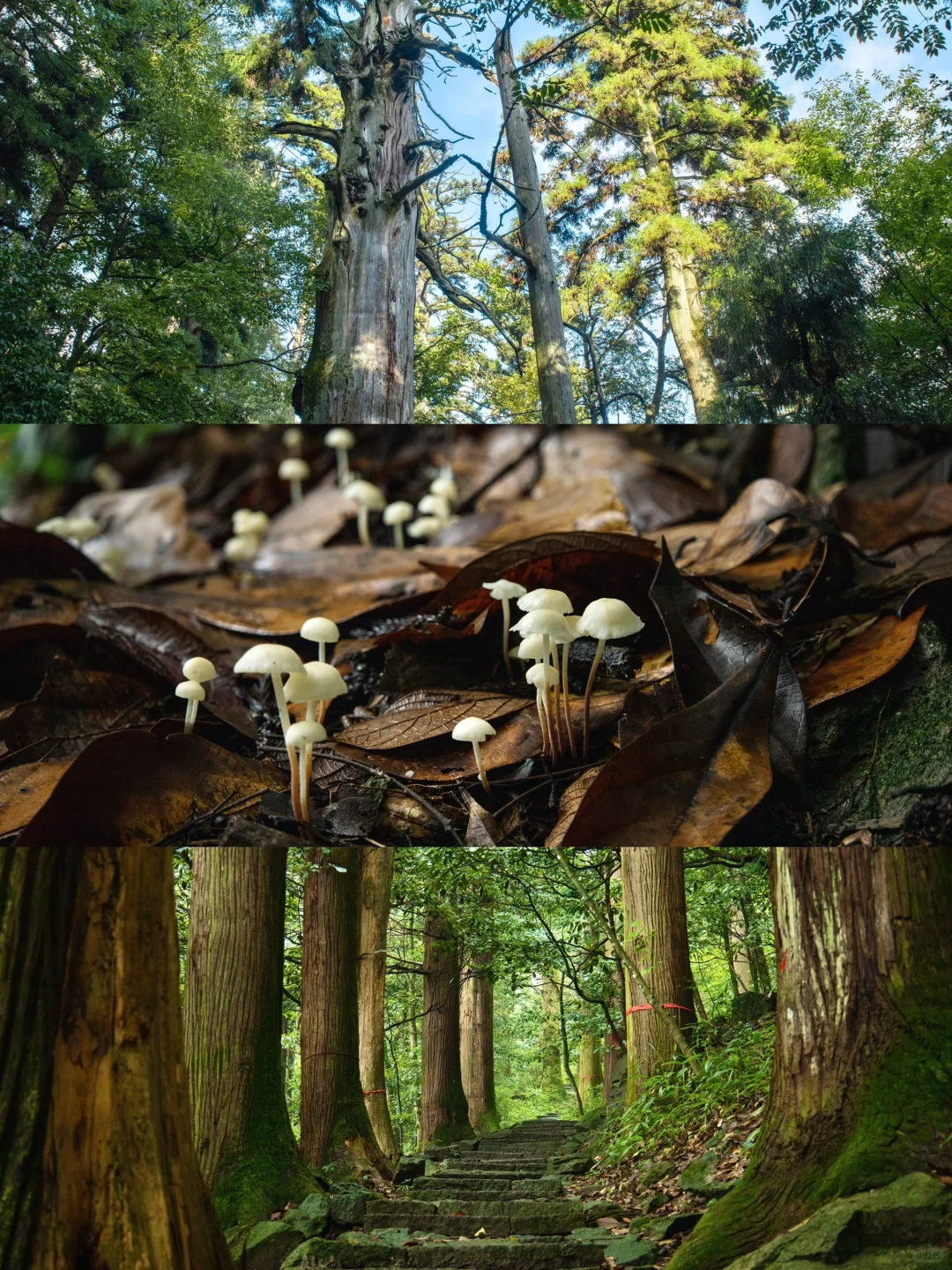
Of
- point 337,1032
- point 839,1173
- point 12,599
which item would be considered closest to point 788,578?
point 12,599

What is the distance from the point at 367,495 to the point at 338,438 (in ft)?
0.33

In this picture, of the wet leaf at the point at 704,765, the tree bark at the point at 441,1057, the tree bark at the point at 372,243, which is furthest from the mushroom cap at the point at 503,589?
the tree bark at the point at 441,1057

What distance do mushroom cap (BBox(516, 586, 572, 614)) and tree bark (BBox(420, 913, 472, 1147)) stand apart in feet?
28.4

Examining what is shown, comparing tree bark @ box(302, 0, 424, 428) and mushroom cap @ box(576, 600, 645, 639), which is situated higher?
tree bark @ box(302, 0, 424, 428)

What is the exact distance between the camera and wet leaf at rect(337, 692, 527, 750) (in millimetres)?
981

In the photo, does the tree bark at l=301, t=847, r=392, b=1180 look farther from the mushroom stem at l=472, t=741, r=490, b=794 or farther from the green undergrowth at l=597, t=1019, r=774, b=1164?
the mushroom stem at l=472, t=741, r=490, b=794

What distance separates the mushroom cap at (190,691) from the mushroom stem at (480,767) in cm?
32

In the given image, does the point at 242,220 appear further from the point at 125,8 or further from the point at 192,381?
the point at 125,8

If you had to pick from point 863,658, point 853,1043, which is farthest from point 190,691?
point 853,1043

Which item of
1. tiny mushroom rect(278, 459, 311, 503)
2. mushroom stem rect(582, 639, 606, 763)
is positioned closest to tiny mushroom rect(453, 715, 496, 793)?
mushroom stem rect(582, 639, 606, 763)

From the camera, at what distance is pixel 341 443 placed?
109 centimetres

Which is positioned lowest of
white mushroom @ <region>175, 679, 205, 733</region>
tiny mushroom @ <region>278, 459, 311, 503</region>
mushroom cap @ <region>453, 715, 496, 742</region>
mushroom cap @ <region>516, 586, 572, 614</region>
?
mushroom cap @ <region>453, 715, 496, 742</region>

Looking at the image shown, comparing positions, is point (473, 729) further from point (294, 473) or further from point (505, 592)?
point (294, 473)

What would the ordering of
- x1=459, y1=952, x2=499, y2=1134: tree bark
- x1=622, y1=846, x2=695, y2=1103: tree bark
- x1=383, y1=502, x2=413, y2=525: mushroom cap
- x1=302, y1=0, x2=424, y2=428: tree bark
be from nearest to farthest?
x1=383, y1=502, x2=413, y2=525: mushroom cap, x1=302, y1=0, x2=424, y2=428: tree bark, x1=622, y1=846, x2=695, y2=1103: tree bark, x1=459, y1=952, x2=499, y2=1134: tree bark
